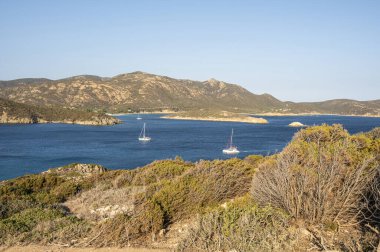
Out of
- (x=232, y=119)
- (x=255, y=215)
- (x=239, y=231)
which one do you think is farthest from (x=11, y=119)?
(x=239, y=231)

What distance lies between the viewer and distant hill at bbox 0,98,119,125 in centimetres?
11844

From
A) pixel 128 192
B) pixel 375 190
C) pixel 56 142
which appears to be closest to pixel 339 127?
pixel 375 190

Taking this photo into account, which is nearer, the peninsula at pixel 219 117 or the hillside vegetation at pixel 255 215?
the hillside vegetation at pixel 255 215

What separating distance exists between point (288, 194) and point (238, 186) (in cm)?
390

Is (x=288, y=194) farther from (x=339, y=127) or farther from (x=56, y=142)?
(x=56, y=142)

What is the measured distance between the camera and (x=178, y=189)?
10758 millimetres

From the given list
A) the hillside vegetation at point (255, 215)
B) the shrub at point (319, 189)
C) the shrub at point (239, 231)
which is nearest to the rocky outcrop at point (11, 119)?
the hillside vegetation at point (255, 215)

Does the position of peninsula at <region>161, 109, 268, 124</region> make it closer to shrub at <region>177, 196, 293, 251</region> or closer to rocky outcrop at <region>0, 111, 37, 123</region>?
rocky outcrop at <region>0, 111, 37, 123</region>

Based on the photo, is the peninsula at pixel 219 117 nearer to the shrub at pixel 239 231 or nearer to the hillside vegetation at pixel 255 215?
the hillside vegetation at pixel 255 215

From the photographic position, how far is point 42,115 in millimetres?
127750

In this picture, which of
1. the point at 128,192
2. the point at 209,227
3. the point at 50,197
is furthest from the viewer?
the point at 50,197

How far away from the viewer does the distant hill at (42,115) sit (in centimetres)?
11844

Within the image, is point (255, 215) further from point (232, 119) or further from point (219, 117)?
point (219, 117)

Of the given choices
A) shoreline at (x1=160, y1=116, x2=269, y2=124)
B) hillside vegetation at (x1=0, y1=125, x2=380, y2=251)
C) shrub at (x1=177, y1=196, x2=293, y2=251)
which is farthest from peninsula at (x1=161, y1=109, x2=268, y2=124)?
shrub at (x1=177, y1=196, x2=293, y2=251)
